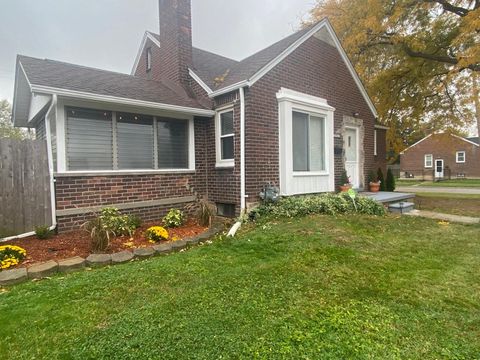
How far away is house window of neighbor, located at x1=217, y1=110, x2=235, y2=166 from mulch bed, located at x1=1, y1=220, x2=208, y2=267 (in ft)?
7.66

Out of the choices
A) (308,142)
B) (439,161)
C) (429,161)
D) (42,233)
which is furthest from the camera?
(429,161)

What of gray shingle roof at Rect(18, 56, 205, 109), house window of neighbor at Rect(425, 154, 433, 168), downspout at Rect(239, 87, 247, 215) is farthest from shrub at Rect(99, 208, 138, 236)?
house window of neighbor at Rect(425, 154, 433, 168)

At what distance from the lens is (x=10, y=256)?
163 inches

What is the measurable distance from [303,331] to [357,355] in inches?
17.5

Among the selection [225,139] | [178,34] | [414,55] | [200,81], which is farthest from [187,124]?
[414,55]

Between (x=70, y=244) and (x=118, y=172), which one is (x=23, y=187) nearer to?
(x=70, y=244)

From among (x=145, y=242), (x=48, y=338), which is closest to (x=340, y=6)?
(x=145, y=242)

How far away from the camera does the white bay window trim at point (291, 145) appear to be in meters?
7.87

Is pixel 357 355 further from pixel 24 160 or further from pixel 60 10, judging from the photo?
pixel 60 10

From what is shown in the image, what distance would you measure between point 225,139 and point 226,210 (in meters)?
1.93

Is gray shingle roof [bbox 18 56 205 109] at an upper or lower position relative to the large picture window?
upper

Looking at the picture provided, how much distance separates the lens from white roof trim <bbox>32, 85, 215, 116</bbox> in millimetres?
5339

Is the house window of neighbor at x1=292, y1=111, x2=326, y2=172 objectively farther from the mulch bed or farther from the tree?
the tree

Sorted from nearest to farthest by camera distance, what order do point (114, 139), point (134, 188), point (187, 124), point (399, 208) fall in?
point (114, 139) → point (134, 188) → point (187, 124) → point (399, 208)
